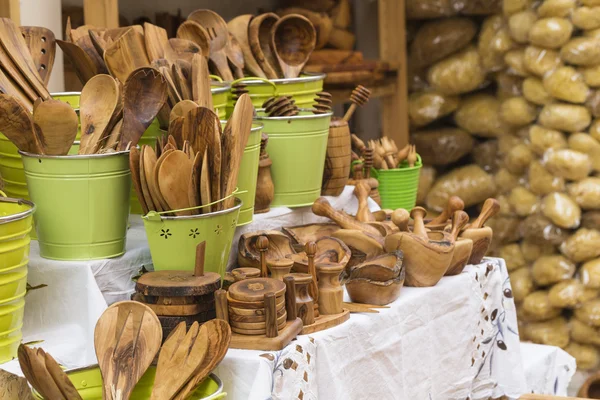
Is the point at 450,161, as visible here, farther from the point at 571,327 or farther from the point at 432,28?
the point at 571,327

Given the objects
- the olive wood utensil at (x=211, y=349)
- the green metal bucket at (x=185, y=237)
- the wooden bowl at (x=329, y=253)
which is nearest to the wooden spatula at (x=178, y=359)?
the olive wood utensil at (x=211, y=349)

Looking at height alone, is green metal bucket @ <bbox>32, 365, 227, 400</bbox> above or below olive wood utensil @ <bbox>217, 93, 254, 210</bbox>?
below

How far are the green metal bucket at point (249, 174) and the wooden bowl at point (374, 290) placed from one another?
8.9 inches

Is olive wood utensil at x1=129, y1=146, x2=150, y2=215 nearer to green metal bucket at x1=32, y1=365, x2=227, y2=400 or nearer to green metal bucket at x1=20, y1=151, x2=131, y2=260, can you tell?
green metal bucket at x1=20, y1=151, x2=131, y2=260

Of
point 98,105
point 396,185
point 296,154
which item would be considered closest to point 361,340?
point 296,154

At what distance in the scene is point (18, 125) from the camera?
4.08 feet

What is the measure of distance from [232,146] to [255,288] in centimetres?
22

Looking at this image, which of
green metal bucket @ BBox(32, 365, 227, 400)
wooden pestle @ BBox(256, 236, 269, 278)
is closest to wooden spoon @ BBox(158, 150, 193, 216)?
Answer: wooden pestle @ BBox(256, 236, 269, 278)

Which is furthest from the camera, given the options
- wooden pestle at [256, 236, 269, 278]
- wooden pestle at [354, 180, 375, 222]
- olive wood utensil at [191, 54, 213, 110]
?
wooden pestle at [354, 180, 375, 222]

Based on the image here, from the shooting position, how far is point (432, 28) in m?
3.21

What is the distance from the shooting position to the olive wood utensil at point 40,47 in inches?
57.5

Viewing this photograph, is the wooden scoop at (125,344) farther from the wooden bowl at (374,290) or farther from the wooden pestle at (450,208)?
the wooden pestle at (450,208)

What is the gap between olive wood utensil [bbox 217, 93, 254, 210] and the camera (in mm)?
1302

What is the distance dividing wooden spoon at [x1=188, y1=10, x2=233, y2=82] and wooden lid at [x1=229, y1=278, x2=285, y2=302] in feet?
2.05
